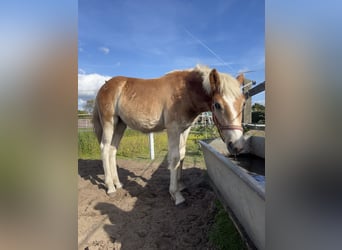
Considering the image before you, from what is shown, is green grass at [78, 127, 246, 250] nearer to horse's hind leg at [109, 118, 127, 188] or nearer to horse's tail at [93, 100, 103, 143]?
horse's hind leg at [109, 118, 127, 188]

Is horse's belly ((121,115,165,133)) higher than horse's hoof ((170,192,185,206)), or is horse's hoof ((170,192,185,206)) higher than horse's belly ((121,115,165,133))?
horse's belly ((121,115,165,133))

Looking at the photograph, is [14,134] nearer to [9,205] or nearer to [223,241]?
[9,205]

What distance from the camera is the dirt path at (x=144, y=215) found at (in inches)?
79.6

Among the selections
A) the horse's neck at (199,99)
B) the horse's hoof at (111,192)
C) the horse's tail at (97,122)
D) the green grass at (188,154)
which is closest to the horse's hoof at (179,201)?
the green grass at (188,154)

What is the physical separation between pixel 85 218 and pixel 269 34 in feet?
8.57

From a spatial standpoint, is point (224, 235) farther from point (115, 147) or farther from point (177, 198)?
point (115, 147)

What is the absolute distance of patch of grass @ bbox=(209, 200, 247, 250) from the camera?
1.74 metres

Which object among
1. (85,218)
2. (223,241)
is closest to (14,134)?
(223,241)

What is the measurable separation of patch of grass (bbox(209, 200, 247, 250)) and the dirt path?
3.0 inches

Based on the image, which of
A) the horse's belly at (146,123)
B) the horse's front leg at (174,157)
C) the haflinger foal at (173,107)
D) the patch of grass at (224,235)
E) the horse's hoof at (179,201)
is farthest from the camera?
the horse's belly at (146,123)

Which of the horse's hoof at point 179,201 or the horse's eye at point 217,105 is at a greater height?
the horse's eye at point 217,105

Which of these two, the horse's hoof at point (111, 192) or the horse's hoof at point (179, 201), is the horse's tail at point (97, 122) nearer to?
the horse's hoof at point (111, 192)

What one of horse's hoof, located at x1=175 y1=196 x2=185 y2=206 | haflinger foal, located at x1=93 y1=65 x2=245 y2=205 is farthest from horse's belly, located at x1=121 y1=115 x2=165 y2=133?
horse's hoof, located at x1=175 y1=196 x2=185 y2=206

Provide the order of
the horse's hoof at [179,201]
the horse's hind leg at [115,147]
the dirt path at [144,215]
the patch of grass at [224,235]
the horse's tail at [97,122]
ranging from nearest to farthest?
the patch of grass at [224,235] → the dirt path at [144,215] → the horse's hoof at [179,201] → the horse's hind leg at [115,147] → the horse's tail at [97,122]
